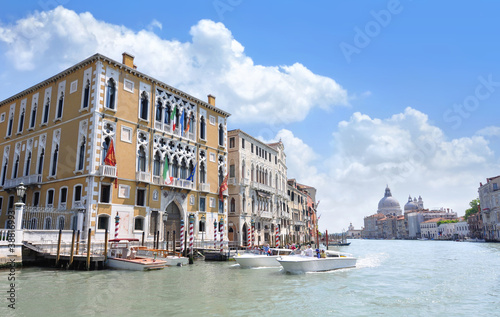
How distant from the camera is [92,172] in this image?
73.7 ft

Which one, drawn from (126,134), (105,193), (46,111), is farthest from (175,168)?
(46,111)

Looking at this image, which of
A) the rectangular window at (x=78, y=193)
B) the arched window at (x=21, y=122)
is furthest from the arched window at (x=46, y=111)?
the rectangular window at (x=78, y=193)

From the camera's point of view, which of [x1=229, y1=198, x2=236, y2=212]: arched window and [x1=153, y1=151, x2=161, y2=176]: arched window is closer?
[x1=153, y1=151, x2=161, y2=176]: arched window

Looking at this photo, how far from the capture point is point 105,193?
76.1 ft

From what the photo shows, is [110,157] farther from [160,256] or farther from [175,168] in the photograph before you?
[160,256]

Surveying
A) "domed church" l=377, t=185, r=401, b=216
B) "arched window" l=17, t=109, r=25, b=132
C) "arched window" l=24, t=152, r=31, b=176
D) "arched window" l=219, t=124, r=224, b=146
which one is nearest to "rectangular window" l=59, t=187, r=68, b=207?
"arched window" l=24, t=152, r=31, b=176

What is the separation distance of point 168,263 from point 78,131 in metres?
10.4

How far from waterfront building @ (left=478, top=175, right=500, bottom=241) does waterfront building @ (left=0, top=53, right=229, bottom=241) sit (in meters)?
70.0

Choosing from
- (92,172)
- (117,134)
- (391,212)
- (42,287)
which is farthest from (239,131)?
(391,212)

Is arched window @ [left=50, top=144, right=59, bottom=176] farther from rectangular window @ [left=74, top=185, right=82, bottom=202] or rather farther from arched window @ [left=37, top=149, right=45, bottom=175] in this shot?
rectangular window @ [left=74, top=185, right=82, bottom=202]

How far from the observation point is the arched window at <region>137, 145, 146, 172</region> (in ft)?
84.0

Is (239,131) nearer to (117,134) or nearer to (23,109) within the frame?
(117,134)

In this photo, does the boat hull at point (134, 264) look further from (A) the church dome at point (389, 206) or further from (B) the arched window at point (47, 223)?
(A) the church dome at point (389, 206)

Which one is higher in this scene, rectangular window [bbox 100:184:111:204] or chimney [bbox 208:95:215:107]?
chimney [bbox 208:95:215:107]
